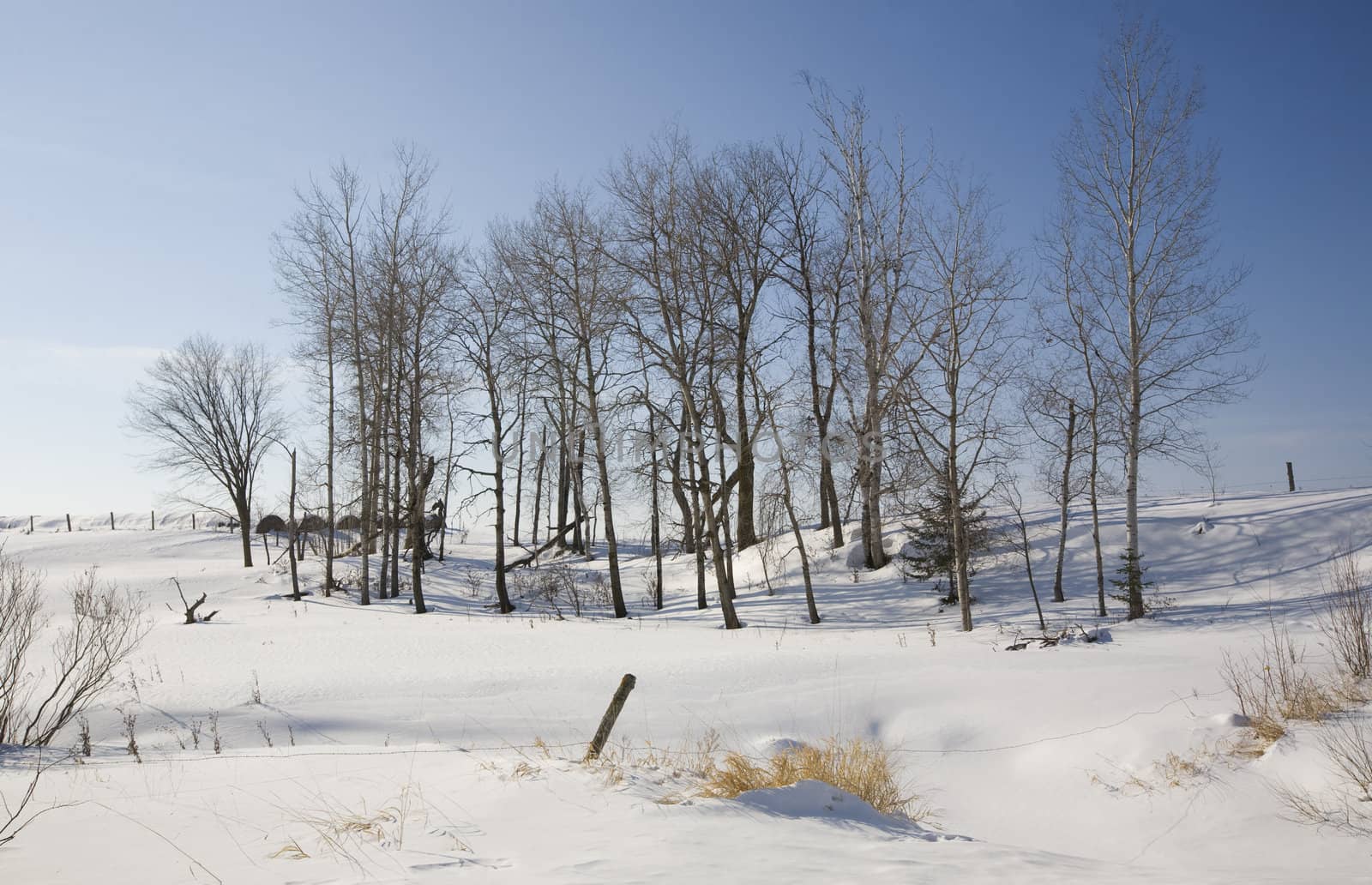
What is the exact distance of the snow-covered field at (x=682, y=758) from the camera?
4.42 metres

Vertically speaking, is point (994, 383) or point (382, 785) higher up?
point (994, 383)

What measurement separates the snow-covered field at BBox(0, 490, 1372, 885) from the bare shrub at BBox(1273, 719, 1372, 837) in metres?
0.14

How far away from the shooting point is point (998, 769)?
26.0 ft

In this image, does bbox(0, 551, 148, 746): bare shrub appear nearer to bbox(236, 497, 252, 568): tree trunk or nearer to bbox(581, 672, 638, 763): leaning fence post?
bbox(581, 672, 638, 763): leaning fence post

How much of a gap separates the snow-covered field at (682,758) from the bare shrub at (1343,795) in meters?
0.14

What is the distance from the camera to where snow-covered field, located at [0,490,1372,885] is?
4.42 metres

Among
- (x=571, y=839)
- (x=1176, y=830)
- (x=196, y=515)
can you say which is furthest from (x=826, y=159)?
(x=196, y=515)

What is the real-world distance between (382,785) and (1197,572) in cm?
2040

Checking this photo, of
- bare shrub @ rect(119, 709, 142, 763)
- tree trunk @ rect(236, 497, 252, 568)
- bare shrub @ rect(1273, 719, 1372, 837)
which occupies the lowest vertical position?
bare shrub @ rect(1273, 719, 1372, 837)

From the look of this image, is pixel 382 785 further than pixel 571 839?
Yes

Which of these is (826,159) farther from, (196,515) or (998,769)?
(196,515)

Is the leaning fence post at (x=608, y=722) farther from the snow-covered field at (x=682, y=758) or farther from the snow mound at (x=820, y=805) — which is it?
the snow mound at (x=820, y=805)

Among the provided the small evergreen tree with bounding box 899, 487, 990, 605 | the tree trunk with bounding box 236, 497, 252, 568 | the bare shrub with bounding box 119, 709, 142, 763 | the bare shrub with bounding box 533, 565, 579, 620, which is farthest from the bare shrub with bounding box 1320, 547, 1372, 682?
the tree trunk with bounding box 236, 497, 252, 568

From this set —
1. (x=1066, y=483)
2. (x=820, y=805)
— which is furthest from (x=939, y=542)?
(x=820, y=805)
